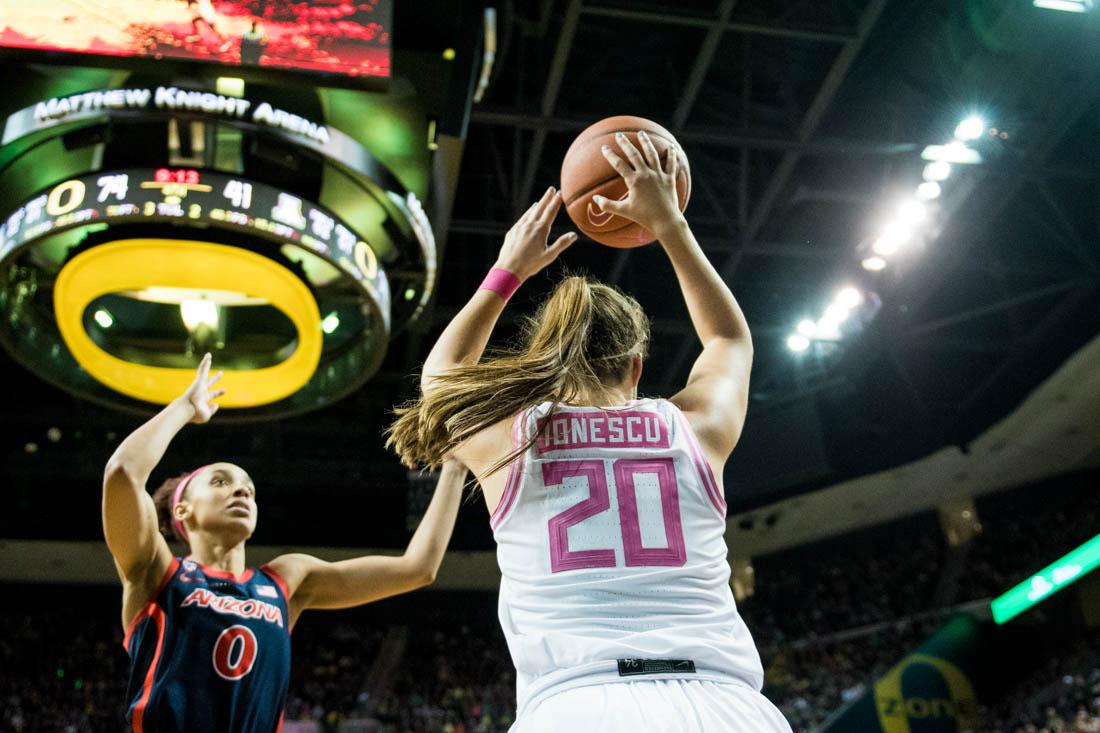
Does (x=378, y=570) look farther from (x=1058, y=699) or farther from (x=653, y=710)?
(x=1058, y=699)

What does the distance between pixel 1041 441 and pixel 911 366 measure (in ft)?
11.5

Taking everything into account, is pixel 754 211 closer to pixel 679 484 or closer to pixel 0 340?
pixel 0 340

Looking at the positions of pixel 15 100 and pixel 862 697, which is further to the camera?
pixel 862 697

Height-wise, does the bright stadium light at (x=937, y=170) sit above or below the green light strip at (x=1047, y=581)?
above

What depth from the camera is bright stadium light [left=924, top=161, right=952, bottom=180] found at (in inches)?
413

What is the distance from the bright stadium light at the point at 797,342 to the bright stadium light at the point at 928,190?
120 inches

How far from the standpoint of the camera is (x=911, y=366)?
1530 centimetres

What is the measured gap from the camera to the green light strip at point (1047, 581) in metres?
15.1

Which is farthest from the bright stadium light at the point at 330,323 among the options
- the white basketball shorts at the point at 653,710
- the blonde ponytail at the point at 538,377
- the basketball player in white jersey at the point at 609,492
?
the white basketball shorts at the point at 653,710

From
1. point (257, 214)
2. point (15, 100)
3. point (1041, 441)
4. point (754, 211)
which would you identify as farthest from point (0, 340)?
point (1041, 441)

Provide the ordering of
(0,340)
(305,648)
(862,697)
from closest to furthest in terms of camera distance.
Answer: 1. (0,340)
2. (862,697)
3. (305,648)

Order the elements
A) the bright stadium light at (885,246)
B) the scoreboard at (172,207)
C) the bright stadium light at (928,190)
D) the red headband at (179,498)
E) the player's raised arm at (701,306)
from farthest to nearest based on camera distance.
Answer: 1. the bright stadium light at (885,246)
2. the bright stadium light at (928,190)
3. the scoreboard at (172,207)
4. the red headband at (179,498)
5. the player's raised arm at (701,306)

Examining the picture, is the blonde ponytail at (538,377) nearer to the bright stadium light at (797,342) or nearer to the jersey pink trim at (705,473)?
the jersey pink trim at (705,473)

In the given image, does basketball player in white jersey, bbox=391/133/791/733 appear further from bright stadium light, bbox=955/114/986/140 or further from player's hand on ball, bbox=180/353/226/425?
bright stadium light, bbox=955/114/986/140
